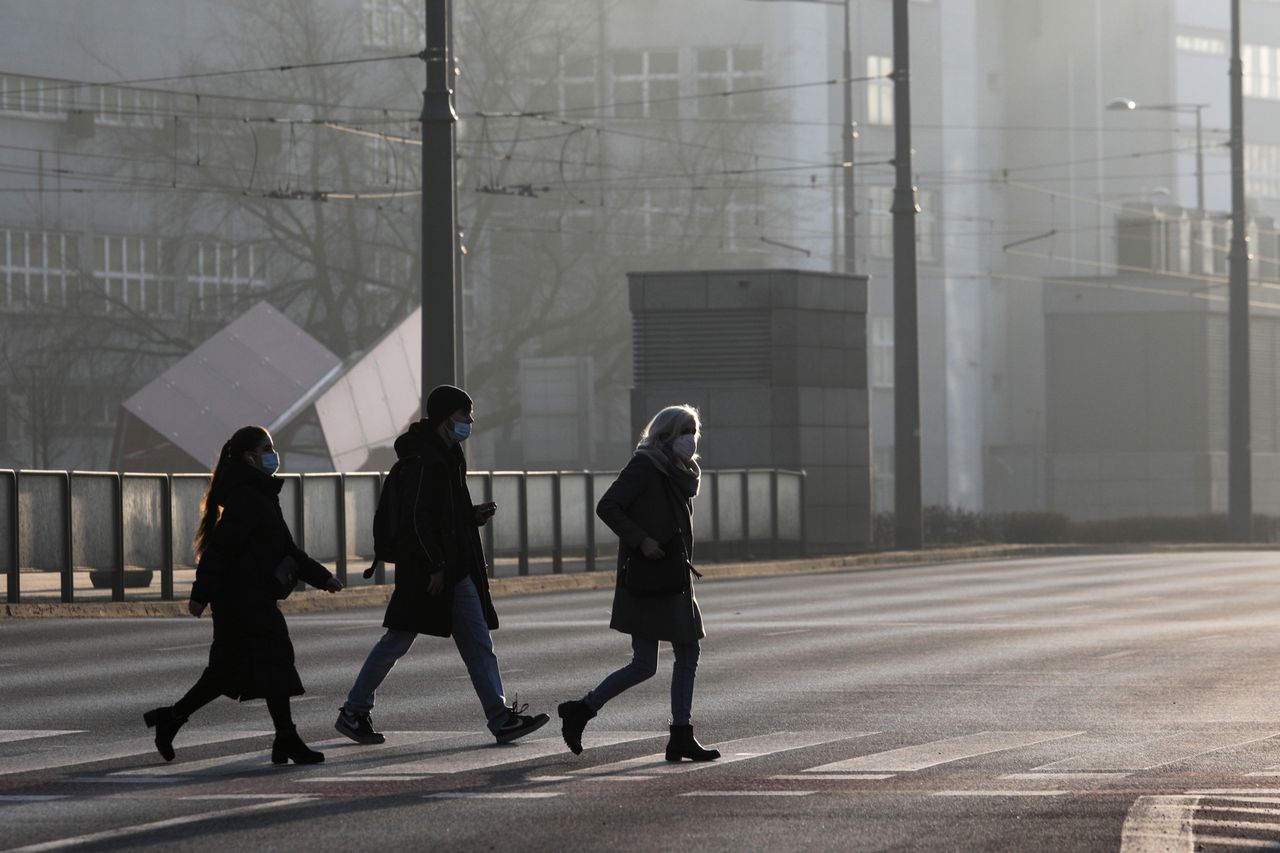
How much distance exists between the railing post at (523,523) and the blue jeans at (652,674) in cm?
1973

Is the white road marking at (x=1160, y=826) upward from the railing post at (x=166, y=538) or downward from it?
downward

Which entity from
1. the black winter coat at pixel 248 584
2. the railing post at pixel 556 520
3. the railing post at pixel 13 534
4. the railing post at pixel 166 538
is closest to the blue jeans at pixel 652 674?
the black winter coat at pixel 248 584

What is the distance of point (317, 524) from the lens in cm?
2798

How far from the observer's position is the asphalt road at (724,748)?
929cm

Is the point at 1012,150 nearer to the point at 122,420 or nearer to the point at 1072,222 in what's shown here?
the point at 1072,222

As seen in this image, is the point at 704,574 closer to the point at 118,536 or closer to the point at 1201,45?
the point at 118,536

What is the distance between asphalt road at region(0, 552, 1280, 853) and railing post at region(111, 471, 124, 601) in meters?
3.29

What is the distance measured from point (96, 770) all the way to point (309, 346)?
33.8 metres

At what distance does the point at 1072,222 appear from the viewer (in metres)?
86.6

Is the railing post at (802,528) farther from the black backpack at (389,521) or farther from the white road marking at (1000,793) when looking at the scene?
the white road marking at (1000,793)

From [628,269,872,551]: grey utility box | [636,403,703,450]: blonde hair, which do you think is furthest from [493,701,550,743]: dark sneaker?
[628,269,872,551]: grey utility box

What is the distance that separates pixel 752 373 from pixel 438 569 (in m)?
28.5

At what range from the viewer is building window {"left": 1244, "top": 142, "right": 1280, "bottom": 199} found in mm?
98438

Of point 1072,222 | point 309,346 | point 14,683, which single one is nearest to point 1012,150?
point 1072,222
